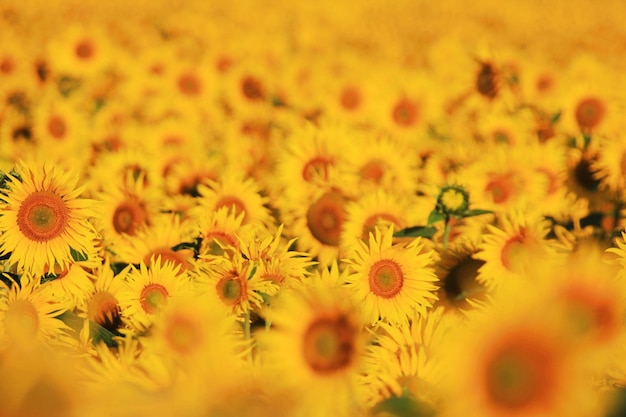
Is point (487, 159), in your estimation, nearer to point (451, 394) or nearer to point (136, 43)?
point (451, 394)

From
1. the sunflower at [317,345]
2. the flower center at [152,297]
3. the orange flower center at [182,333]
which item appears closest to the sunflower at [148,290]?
the flower center at [152,297]

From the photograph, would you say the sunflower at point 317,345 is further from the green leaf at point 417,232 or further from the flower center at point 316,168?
the flower center at point 316,168

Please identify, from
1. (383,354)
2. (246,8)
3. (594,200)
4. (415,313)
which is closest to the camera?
(383,354)

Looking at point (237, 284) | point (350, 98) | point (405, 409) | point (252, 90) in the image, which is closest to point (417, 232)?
point (237, 284)

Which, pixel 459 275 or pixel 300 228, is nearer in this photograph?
pixel 459 275

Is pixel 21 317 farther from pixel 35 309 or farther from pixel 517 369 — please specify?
pixel 517 369

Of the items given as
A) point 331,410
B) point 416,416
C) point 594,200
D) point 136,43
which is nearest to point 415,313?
point 331,410

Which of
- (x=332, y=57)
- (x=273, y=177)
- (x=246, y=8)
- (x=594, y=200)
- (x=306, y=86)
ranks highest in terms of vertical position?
(x=246, y=8)
